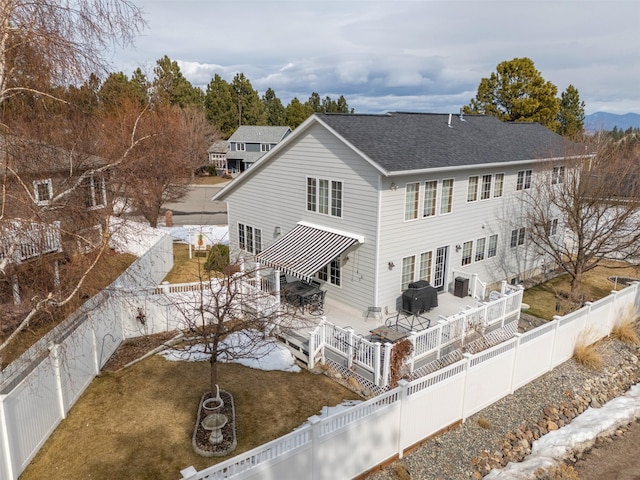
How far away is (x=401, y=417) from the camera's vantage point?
9.29 m

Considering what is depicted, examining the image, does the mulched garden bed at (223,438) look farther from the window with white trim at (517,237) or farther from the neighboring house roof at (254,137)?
the neighboring house roof at (254,137)

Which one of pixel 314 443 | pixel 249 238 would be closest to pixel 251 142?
pixel 249 238

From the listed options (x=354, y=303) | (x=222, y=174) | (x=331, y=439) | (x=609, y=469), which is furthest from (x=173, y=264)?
(x=222, y=174)

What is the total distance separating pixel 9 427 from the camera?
801 centimetres

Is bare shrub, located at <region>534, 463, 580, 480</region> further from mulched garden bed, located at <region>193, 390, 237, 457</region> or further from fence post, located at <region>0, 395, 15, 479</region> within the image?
fence post, located at <region>0, 395, 15, 479</region>

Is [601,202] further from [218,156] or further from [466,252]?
[218,156]

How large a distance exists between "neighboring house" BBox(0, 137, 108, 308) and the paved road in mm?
22484

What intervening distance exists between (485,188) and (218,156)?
174 feet

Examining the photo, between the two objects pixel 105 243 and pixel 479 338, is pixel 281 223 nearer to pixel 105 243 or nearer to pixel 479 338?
pixel 479 338

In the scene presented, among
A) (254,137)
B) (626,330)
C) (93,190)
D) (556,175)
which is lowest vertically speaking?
(626,330)

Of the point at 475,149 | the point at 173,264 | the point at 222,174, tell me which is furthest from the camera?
the point at 222,174

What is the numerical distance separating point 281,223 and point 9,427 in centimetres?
1263

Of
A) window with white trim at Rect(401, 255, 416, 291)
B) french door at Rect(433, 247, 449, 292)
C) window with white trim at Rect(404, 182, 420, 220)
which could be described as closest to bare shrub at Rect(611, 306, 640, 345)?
french door at Rect(433, 247, 449, 292)

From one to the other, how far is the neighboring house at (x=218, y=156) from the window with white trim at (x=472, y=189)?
51.1 m
